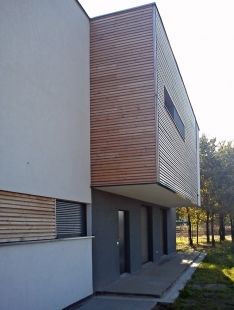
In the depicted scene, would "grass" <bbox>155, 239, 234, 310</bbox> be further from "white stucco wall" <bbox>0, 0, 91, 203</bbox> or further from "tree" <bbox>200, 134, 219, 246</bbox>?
"tree" <bbox>200, 134, 219, 246</bbox>

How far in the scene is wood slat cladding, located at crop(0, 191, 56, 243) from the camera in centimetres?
646

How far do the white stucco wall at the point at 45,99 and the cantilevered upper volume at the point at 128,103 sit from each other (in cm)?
30

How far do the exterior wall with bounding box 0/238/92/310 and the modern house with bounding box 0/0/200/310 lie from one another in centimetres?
2

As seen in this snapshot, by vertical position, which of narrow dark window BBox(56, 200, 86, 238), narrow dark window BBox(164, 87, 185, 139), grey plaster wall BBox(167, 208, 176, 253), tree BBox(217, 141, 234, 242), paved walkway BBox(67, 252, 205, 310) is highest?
narrow dark window BBox(164, 87, 185, 139)

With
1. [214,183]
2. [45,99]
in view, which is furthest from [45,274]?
[214,183]

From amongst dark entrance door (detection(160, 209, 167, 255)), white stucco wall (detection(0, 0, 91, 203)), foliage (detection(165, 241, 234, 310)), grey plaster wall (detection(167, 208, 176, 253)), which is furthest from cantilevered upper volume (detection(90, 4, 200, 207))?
grey plaster wall (detection(167, 208, 176, 253))

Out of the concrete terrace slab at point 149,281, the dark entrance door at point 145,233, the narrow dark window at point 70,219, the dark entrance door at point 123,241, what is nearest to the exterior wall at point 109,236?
the dark entrance door at point 123,241

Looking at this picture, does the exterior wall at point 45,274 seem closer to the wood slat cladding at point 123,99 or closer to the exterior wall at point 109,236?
the exterior wall at point 109,236

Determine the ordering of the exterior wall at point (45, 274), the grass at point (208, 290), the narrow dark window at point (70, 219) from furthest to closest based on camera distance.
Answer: the grass at point (208, 290) < the narrow dark window at point (70, 219) < the exterior wall at point (45, 274)

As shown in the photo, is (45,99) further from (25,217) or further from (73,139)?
(25,217)

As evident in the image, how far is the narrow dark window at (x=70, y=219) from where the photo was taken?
8.57 m

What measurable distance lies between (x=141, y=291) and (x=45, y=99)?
17.8 feet

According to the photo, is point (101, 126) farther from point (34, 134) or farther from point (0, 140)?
point (0, 140)

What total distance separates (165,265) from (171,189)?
5.89 meters
